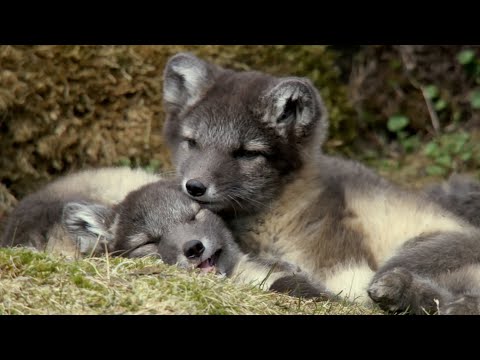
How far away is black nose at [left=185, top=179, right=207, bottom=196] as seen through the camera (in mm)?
5676

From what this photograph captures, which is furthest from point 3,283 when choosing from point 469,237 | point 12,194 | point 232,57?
point 232,57

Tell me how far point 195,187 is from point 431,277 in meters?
1.66

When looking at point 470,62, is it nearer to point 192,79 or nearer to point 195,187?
point 192,79

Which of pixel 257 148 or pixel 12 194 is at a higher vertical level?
pixel 257 148

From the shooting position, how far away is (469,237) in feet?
18.9

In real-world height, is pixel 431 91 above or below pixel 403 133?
above

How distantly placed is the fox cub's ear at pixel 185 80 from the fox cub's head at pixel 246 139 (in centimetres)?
11

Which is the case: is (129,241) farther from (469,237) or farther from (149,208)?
(469,237)

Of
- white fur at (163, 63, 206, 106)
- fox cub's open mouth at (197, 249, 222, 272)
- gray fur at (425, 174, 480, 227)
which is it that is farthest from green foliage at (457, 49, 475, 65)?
fox cub's open mouth at (197, 249, 222, 272)

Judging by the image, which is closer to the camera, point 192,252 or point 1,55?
point 192,252

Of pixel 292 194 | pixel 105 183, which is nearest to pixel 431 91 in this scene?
pixel 292 194

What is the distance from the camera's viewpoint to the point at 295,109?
20.1ft

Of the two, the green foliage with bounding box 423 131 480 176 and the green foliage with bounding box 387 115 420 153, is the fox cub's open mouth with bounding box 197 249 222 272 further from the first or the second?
the green foliage with bounding box 387 115 420 153

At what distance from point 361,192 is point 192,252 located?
1.61 m
